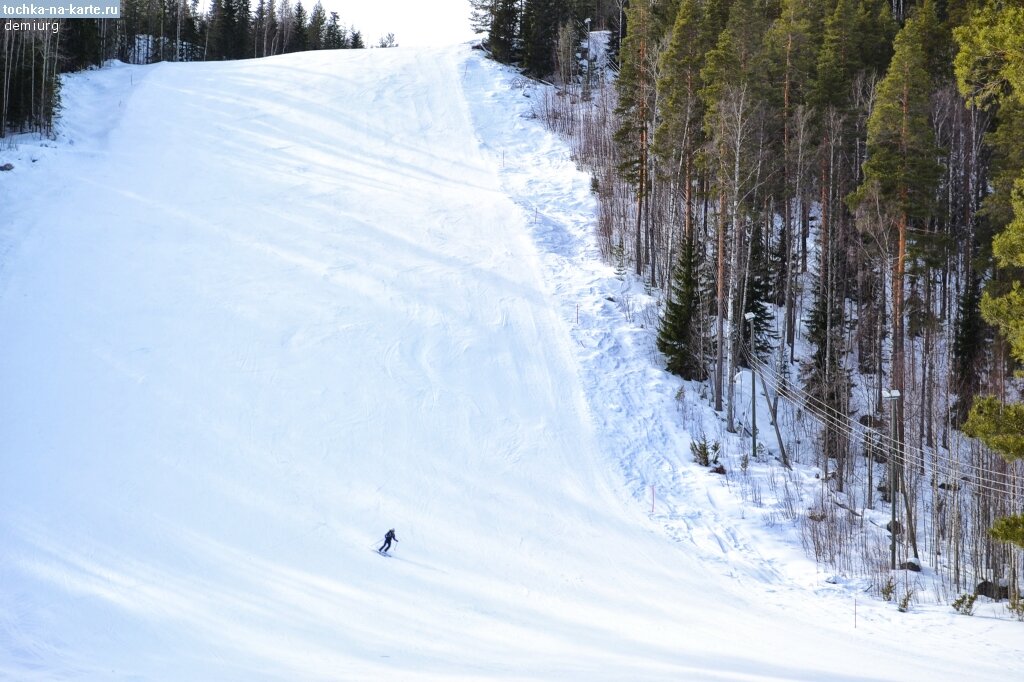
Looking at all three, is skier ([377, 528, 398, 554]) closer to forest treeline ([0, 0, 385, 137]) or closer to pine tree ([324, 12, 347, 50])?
forest treeline ([0, 0, 385, 137])

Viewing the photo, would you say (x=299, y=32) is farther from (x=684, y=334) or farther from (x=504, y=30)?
(x=684, y=334)

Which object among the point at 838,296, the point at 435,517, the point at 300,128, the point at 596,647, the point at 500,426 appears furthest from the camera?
the point at 300,128

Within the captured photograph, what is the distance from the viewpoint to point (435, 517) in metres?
17.1

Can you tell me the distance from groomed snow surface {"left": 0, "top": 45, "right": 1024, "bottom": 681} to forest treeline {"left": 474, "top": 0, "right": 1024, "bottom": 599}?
2.69 meters

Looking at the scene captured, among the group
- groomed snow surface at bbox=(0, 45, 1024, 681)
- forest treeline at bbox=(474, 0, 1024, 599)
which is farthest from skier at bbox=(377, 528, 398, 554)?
forest treeline at bbox=(474, 0, 1024, 599)

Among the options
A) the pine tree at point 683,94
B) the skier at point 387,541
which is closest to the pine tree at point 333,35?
the pine tree at point 683,94

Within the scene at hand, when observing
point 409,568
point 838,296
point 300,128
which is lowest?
point 409,568

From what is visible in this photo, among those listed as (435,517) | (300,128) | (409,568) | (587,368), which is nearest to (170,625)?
(409,568)

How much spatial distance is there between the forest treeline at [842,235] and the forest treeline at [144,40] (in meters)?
26.4

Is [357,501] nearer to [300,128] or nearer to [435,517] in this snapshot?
[435,517]

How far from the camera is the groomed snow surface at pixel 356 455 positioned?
1235 cm

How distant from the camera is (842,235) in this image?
2741cm

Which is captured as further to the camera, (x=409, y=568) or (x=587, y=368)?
(x=587, y=368)

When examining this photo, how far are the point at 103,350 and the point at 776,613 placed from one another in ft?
62.4
